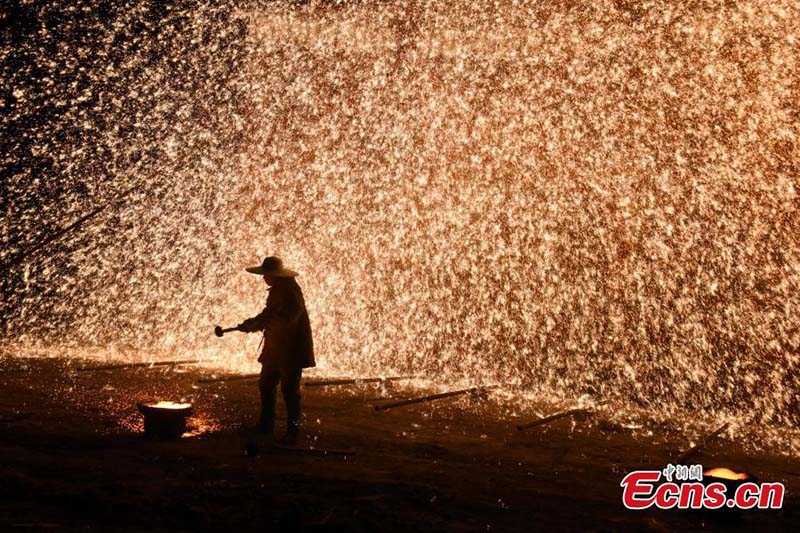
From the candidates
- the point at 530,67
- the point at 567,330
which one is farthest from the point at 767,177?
the point at 530,67

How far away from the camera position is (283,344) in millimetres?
5699

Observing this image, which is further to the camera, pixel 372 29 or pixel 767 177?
pixel 372 29

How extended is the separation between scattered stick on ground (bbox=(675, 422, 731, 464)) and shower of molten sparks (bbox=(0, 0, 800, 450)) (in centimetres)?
189

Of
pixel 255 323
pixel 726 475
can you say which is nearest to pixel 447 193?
pixel 255 323

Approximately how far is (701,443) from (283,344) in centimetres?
419

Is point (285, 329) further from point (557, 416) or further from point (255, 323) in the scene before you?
point (557, 416)

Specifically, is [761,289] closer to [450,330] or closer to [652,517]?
[450,330]

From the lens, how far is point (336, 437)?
5863 mm

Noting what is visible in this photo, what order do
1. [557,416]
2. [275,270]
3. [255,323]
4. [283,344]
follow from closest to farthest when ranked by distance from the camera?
1. [255,323]
2. [283,344]
3. [275,270]
4. [557,416]

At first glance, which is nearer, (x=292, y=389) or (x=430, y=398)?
(x=292, y=389)

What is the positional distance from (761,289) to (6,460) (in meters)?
9.11

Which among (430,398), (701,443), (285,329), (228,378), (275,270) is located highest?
(275,270)

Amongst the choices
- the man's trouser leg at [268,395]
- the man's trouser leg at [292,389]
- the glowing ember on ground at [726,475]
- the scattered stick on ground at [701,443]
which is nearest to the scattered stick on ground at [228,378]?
the man's trouser leg at [268,395]

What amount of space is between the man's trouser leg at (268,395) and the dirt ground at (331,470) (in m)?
0.23
